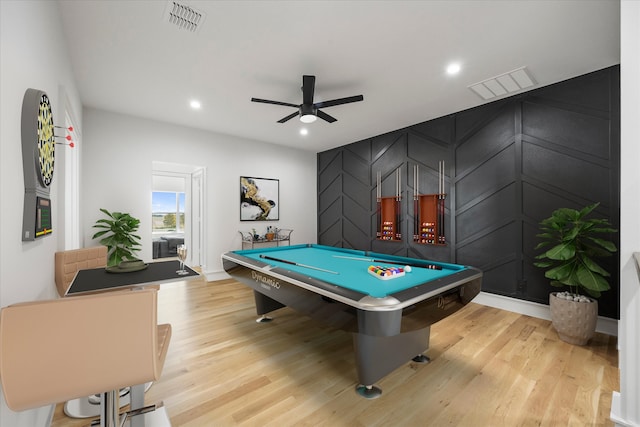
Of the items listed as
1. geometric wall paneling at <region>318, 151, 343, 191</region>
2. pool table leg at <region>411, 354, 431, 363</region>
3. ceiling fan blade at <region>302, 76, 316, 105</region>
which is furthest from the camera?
geometric wall paneling at <region>318, 151, 343, 191</region>

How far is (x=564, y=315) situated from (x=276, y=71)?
3868mm

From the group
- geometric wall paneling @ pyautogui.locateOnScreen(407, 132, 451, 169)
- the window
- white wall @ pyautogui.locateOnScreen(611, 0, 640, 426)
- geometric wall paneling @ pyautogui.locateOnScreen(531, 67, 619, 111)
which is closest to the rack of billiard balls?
white wall @ pyautogui.locateOnScreen(611, 0, 640, 426)

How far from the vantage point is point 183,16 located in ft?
6.82

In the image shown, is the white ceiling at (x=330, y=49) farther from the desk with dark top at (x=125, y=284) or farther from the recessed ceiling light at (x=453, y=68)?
the desk with dark top at (x=125, y=284)

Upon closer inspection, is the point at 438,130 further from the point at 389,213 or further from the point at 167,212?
the point at 167,212

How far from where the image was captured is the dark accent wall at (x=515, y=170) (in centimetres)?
278

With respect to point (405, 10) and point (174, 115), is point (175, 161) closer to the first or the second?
point (174, 115)

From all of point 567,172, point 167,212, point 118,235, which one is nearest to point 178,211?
point 167,212

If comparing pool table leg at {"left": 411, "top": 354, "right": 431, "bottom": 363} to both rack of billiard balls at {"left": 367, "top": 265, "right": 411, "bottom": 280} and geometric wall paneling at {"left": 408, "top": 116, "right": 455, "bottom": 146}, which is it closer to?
rack of billiard balls at {"left": 367, "top": 265, "right": 411, "bottom": 280}

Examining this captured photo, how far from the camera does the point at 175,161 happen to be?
4582mm

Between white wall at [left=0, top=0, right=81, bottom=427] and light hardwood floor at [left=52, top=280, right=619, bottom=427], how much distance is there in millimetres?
893

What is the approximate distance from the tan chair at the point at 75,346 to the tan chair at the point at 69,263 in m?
1.46

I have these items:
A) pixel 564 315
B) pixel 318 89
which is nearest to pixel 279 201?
pixel 318 89

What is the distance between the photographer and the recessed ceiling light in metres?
2.72
